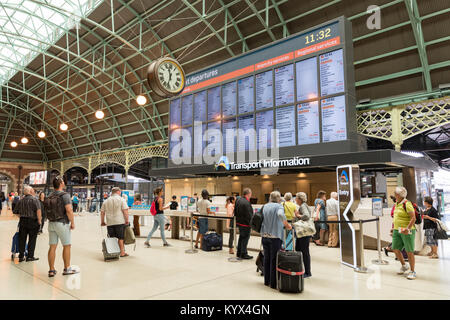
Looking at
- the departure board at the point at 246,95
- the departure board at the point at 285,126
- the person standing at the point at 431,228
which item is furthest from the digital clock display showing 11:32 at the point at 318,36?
the person standing at the point at 431,228

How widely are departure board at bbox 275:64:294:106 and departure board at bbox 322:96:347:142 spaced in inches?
59.1

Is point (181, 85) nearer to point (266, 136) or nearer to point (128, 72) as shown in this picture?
point (266, 136)

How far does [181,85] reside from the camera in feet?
30.1

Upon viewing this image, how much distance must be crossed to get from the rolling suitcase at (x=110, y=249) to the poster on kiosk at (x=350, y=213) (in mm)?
4955

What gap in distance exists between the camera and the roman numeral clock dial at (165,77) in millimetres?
8281

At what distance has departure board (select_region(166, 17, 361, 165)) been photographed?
1037 cm

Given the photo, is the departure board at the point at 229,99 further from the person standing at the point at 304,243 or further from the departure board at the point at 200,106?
the person standing at the point at 304,243

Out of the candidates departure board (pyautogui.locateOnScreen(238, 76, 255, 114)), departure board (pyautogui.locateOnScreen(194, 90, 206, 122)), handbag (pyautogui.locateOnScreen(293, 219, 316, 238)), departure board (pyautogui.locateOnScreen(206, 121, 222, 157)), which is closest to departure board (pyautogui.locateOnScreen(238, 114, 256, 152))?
departure board (pyautogui.locateOnScreen(238, 76, 255, 114))

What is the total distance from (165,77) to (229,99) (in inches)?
217

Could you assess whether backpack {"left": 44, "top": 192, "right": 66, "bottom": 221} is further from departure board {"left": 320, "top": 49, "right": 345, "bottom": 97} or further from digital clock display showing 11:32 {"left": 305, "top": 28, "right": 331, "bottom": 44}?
digital clock display showing 11:32 {"left": 305, "top": 28, "right": 331, "bottom": 44}

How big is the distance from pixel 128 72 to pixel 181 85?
14068 millimetres

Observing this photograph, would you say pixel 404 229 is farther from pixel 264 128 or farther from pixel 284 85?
pixel 284 85

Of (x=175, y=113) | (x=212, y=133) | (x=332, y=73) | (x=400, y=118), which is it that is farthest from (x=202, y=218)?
(x=400, y=118)
